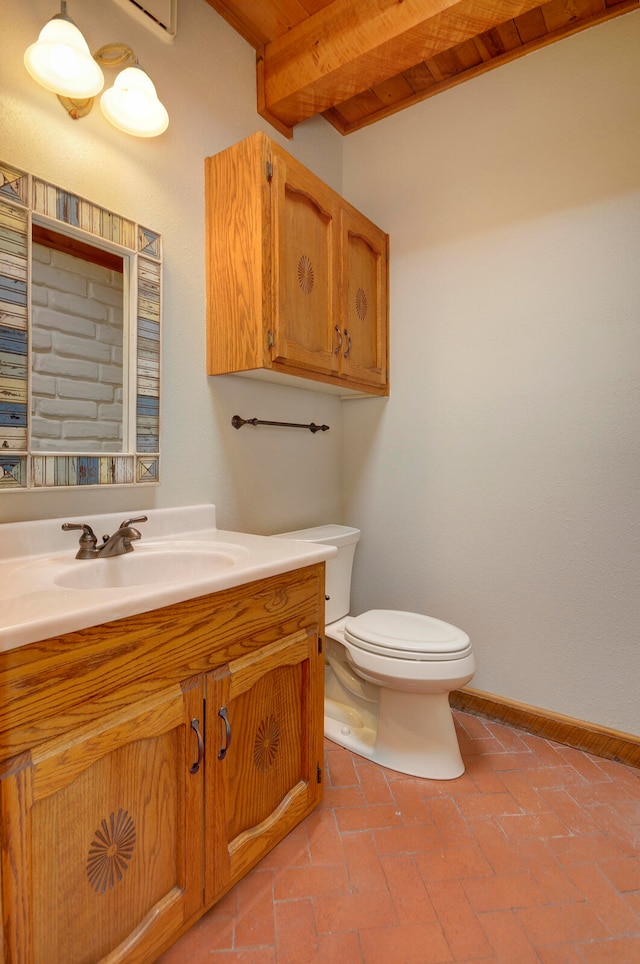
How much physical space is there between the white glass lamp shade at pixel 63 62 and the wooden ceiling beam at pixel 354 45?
87cm

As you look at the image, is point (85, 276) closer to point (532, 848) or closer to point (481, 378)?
point (481, 378)

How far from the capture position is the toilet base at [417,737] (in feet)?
5.13

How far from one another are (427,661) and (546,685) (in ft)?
2.17

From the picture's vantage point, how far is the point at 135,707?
0.85 m

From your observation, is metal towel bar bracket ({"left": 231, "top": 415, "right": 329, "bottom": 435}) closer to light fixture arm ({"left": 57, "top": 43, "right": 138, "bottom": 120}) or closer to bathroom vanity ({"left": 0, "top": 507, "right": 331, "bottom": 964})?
bathroom vanity ({"left": 0, "top": 507, "right": 331, "bottom": 964})

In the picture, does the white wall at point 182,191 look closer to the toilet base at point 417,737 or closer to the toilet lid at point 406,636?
the toilet lid at point 406,636

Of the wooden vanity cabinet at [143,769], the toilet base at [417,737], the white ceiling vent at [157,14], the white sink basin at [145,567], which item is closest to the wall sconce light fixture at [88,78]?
the white ceiling vent at [157,14]

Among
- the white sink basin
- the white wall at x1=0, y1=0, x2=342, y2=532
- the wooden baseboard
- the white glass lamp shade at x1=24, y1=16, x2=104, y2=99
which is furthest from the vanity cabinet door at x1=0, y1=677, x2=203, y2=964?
the white glass lamp shade at x1=24, y1=16, x2=104, y2=99

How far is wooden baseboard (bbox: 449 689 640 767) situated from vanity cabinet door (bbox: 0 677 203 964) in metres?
1.33

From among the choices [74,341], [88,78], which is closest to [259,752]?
[74,341]

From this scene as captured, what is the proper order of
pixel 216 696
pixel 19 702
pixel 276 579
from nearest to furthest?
pixel 19 702 → pixel 216 696 → pixel 276 579

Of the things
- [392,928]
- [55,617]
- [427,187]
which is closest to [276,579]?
[55,617]

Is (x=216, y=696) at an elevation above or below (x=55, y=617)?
below

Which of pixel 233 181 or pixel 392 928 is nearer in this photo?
pixel 392 928
